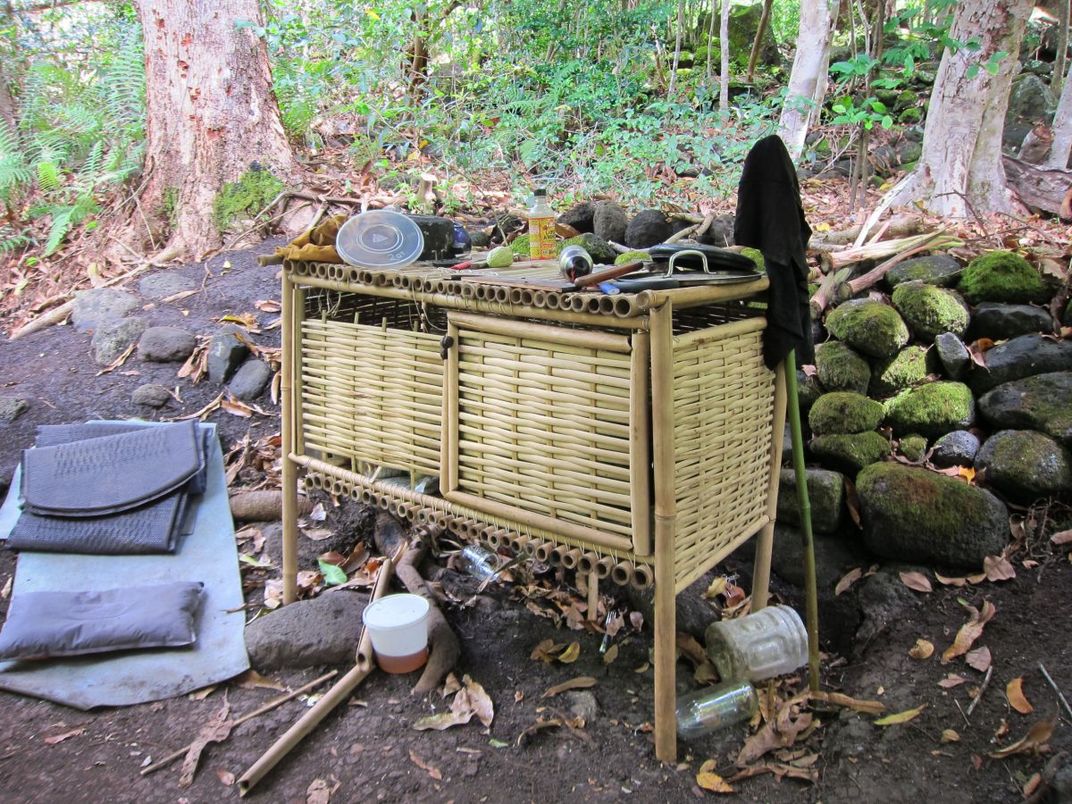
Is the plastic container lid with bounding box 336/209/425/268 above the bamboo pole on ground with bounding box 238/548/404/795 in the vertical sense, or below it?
above

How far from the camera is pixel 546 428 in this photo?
2.06 metres

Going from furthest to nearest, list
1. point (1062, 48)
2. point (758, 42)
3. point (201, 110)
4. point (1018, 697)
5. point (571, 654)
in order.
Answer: point (758, 42), point (1062, 48), point (201, 110), point (571, 654), point (1018, 697)

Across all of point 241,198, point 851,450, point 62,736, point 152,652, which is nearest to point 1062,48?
point 851,450

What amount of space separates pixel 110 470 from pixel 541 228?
6.78 feet

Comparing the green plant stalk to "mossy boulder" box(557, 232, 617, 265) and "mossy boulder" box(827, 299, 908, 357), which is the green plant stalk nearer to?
"mossy boulder" box(827, 299, 908, 357)

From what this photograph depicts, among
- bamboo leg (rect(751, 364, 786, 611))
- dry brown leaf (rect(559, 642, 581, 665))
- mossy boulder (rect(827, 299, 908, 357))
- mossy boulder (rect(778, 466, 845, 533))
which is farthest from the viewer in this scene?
mossy boulder (rect(827, 299, 908, 357))

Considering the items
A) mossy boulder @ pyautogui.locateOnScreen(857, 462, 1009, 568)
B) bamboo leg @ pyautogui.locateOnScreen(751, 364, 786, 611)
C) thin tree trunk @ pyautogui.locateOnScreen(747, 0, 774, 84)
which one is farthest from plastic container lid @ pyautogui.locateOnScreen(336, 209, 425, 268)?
thin tree trunk @ pyautogui.locateOnScreen(747, 0, 774, 84)

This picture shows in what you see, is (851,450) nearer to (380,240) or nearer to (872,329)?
(872,329)

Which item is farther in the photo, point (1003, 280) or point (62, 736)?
point (1003, 280)

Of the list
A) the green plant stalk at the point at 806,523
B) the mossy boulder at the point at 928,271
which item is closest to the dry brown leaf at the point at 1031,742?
the green plant stalk at the point at 806,523

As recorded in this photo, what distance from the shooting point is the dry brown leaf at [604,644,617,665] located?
2.57 metres

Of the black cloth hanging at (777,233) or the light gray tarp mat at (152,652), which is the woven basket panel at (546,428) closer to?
the black cloth hanging at (777,233)

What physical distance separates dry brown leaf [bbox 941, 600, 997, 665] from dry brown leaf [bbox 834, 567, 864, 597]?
1.28ft

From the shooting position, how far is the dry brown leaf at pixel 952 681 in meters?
2.34
